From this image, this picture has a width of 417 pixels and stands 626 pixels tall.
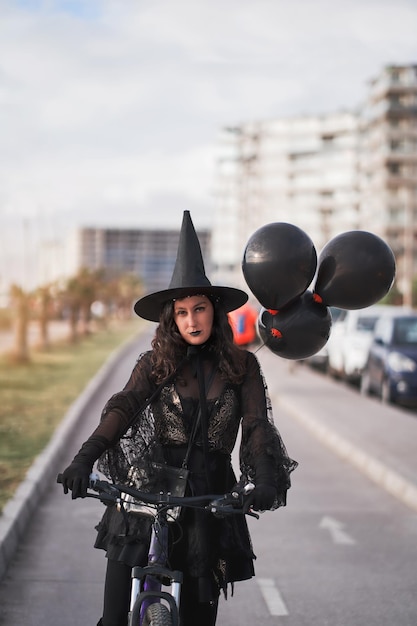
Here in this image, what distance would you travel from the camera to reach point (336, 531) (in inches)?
346

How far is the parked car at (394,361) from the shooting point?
19.3m

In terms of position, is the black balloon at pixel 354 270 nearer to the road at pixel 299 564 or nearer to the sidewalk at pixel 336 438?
the road at pixel 299 564

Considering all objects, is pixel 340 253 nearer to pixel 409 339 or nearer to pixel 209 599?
pixel 209 599

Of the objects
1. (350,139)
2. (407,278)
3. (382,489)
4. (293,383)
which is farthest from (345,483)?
(350,139)

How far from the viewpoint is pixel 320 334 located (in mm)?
5047


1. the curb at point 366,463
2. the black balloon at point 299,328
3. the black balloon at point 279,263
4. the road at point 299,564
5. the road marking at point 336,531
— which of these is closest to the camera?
the black balloon at point 279,263

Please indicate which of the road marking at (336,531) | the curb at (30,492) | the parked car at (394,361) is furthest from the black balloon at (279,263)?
the parked car at (394,361)

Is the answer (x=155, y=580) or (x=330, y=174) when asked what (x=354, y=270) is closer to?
(x=155, y=580)

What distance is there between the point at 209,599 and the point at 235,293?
111 cm

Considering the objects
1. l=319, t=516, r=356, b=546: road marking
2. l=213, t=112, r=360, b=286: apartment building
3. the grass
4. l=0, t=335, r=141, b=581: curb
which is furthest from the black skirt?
l=213, t=112, r=360, b=286: apartment building

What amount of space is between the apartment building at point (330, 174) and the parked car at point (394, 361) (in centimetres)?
6939

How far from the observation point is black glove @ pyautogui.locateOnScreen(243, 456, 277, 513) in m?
3.79

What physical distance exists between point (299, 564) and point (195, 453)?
3.70 m

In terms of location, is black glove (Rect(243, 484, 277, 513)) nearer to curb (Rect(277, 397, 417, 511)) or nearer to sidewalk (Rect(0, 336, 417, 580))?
sidewalk (Rect(0, 336, 417, 580))
